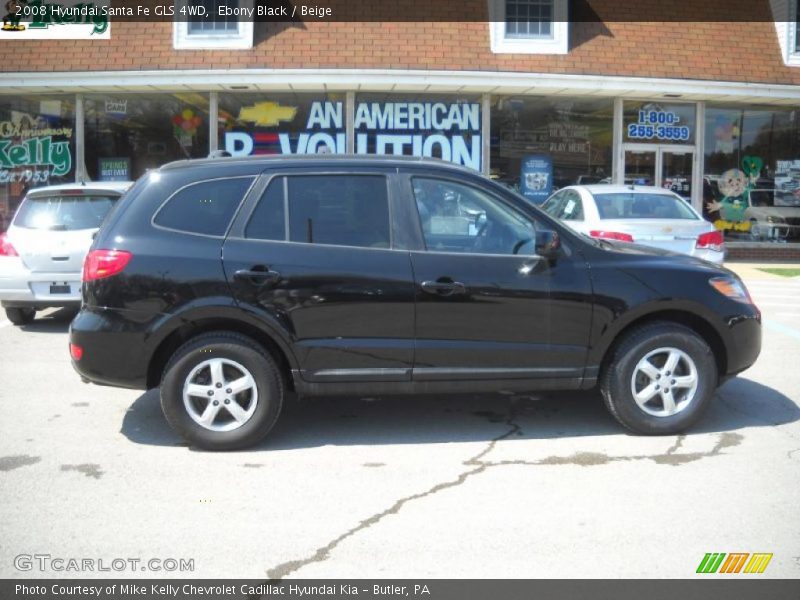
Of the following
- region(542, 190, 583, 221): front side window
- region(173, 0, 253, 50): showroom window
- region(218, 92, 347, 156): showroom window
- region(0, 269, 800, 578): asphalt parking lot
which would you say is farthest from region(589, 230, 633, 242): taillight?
region(173, 0, 253, 50): showroom window

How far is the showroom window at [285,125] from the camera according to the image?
15906 millimetres

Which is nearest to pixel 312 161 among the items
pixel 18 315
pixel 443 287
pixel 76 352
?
pixel 443 287

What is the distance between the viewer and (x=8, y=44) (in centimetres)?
1522

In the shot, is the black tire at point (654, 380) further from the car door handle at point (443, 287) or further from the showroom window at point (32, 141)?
the showroom window at point (32, 141)

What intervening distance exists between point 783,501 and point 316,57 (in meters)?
12.4

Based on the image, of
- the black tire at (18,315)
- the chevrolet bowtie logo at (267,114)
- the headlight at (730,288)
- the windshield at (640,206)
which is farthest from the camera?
the chevrolet bowtie logo at (267,114)

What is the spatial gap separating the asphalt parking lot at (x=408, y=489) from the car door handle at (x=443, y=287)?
1029 mm

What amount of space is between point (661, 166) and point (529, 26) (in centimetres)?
403

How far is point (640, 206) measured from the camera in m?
10.5

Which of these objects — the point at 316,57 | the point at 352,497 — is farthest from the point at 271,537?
the point at 316,57

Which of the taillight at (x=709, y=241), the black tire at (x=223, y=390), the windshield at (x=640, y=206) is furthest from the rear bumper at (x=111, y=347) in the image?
the taillight at (x=709, y=241)

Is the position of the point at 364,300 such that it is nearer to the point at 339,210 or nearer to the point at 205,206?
the point at 339,210
